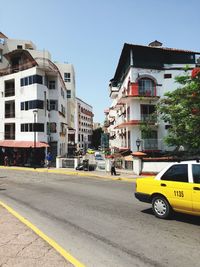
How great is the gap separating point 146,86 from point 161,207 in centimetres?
2709

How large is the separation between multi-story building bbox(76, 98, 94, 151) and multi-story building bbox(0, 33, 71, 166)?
56811mm

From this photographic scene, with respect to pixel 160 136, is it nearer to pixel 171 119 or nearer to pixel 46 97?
pixel 171 119

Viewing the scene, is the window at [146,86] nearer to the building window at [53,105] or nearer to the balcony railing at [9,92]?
the building window at [53,105]

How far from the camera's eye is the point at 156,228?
26.8ft

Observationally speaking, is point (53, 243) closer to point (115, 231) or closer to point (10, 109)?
point (115, 231)

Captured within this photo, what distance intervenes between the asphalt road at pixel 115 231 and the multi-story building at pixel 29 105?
83.7 feet

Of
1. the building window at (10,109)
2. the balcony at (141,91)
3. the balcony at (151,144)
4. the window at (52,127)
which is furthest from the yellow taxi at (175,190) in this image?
the building window at (10,109)

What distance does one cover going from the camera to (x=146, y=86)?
34906mm

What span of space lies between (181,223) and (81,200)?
5.45m

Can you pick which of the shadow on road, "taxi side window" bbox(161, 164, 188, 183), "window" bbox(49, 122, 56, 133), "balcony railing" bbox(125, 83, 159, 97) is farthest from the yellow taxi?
"window" bbox(49, 122, 56, 133)

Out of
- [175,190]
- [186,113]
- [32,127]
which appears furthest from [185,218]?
[32,127]

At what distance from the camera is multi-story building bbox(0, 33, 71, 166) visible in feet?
125

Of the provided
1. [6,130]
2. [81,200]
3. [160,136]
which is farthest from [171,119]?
[6,130]

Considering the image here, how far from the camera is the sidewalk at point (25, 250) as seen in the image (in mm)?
5699
